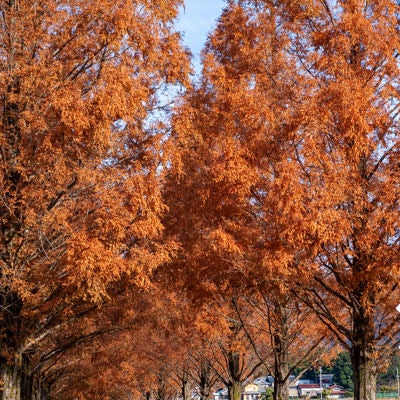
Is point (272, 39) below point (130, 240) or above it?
above

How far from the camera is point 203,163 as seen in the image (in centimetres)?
1210

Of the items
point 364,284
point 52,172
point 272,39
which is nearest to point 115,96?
point 52,172

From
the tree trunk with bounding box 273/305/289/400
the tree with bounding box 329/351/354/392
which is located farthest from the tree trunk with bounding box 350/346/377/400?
the tree with bounding box 329/351/354/392

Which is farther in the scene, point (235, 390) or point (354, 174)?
point (235, 390)

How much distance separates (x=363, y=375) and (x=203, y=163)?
549 cm

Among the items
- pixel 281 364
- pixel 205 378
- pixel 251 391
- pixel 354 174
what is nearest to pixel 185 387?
pixel 205 378

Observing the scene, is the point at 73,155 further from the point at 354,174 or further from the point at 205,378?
the point at 205,378

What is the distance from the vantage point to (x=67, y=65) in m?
11.3

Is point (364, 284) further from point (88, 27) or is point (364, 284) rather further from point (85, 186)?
point (88, 27)

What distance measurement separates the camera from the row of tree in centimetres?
870

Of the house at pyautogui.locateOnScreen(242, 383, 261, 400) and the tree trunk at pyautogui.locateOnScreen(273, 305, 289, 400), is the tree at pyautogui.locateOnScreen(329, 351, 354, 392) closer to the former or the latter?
the house at pyautogui.locateOnScreen(242, 383, 261, 400)

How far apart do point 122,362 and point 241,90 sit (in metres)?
17.5

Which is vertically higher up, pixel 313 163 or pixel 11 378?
pixel 313 163

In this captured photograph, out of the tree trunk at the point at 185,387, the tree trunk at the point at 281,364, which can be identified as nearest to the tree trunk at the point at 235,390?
the tree trunk at the point at 281,364
